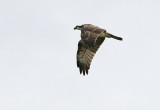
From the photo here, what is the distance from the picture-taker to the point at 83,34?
26891mm

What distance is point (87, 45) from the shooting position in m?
27.1

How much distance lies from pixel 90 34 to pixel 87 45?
581 mm

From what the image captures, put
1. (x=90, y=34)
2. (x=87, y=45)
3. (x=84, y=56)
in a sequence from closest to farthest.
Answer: (x=90, y=34), (x=87, y=45), (x=84, y=56)

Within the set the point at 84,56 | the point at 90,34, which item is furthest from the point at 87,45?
the point at 84,56

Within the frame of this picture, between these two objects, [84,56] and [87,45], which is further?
[84,56]

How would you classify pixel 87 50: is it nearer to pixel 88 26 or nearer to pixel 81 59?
pixel 81 59

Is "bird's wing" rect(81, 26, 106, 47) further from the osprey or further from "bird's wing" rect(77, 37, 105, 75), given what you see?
"bird's wing" rect(77, 37, 105, 75)

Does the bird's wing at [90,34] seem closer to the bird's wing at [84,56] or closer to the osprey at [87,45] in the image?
the osprey at [87,45]

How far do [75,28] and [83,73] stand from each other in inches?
89.6

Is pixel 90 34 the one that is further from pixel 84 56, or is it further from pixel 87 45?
pixel 84 56

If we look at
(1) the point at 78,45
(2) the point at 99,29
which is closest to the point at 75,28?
(1) the point at 78,45

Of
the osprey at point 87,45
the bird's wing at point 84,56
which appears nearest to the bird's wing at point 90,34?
the osprey at point 87,45

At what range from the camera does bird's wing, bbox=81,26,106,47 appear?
25967 mm

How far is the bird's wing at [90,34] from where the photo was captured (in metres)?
26.0
